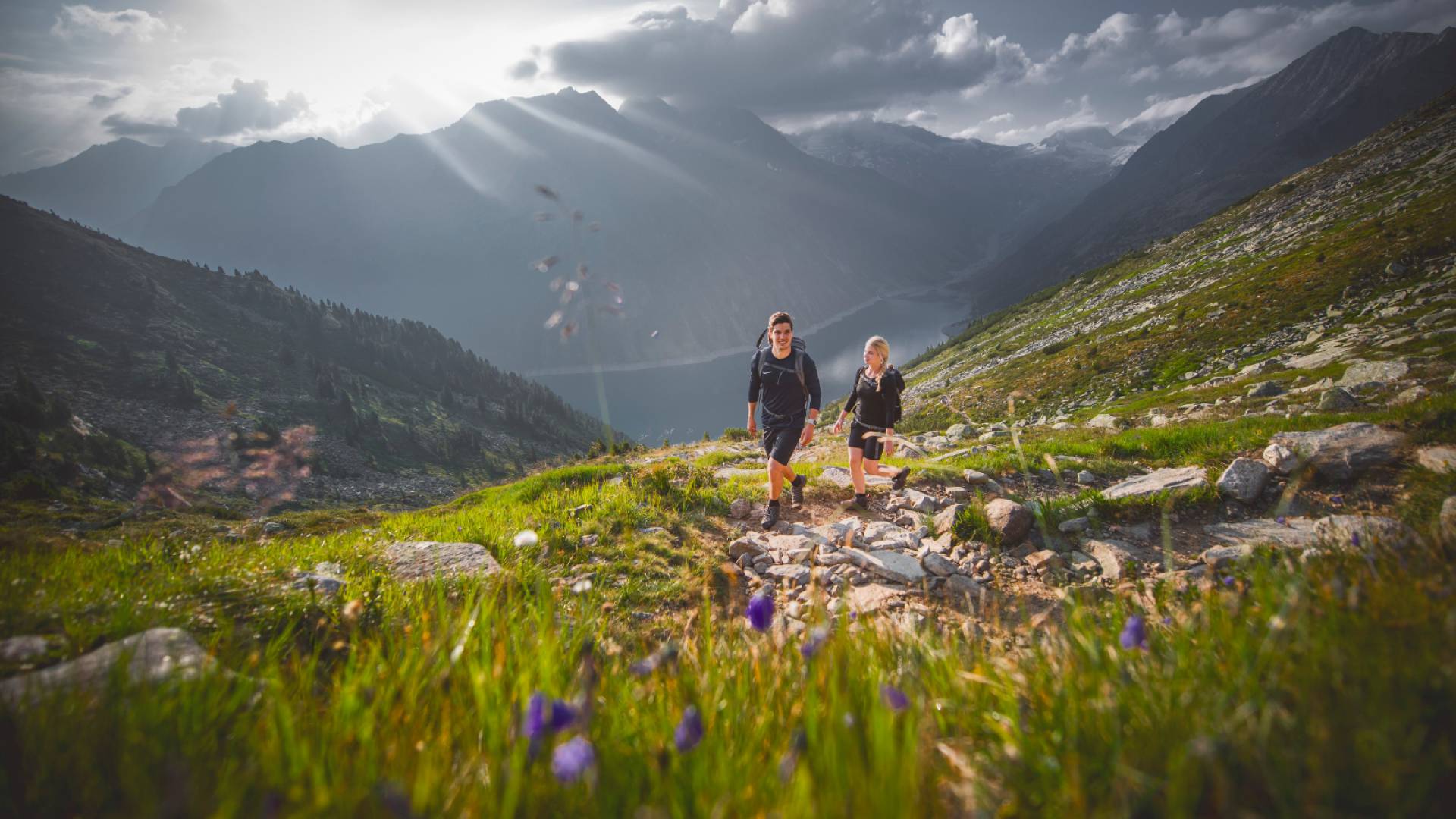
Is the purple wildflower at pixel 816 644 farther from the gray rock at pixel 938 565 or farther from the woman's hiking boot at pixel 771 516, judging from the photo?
the woman's hiking boot at pixel 771 516

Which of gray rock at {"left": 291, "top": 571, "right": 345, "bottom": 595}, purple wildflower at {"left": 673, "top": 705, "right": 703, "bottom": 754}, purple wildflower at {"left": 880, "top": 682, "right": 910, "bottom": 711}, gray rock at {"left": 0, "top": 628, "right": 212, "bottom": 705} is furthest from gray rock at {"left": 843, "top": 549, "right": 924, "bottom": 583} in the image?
gray rock at {"left": 0, "top": 628, "right": 212, "bottom": 705}

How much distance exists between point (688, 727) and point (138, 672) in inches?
73.9

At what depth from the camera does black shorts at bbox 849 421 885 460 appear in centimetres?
830

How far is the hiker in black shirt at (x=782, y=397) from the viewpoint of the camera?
775 cm

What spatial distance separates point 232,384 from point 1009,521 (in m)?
122

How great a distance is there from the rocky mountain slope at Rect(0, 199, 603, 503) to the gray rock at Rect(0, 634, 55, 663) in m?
58.0

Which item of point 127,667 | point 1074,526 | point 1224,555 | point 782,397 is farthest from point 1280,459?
point 127,667

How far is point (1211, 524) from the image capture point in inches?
235

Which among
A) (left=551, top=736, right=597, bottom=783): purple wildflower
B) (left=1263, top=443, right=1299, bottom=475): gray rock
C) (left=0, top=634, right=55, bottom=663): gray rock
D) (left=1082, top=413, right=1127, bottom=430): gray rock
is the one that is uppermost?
(left=0, top=634, right=55, bottom=663): gray rock

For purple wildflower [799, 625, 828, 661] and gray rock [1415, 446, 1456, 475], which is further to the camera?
gray rock [1415, 446, 1456, 475]

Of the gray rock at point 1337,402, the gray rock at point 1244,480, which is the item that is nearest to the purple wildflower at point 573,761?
the gray rock at point 1244,480

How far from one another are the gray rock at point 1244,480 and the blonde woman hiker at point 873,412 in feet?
12.9

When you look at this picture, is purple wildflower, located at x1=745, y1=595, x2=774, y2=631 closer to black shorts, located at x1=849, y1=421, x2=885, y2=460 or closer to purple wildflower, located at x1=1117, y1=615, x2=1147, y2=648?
purple wildflower, located at x1=1117, y1=615, x2=1147, y2=648

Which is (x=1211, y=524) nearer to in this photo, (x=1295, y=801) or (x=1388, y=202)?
(x=1295, y=801)
